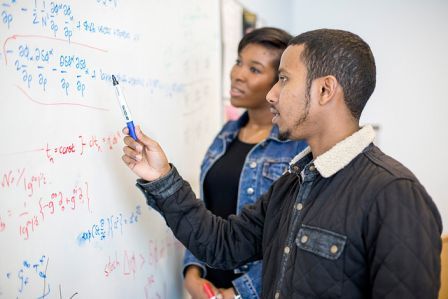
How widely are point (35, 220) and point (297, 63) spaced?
0.62m

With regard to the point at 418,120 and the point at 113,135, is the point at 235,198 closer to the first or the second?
the point at 113,135

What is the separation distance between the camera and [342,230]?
2.41 feet

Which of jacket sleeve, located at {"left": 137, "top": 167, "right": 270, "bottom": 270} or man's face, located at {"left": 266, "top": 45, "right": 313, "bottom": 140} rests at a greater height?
man's face, located at {"left": 266, "top": 45, "right": 313, "bottom": 140}

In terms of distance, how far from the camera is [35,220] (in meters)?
0.83

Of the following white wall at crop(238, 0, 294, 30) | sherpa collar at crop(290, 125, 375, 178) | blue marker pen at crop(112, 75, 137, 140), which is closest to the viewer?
sherpa collar at crop(290, 125, 375, 178)

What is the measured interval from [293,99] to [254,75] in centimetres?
50

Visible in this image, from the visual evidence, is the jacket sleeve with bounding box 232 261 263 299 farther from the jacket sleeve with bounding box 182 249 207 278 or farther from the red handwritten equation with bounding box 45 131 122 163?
the red handwritten equation with bounding box 45 131 122 163

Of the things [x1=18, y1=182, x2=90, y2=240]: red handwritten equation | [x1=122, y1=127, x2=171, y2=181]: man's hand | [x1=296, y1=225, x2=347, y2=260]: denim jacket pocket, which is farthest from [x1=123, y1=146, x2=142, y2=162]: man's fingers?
[x1=296, y1=225, x2=347, y2=260]: denim jacket pocket

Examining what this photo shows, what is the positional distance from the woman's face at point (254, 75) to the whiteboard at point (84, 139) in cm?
21

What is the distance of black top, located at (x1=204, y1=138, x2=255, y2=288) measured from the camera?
1293 mm

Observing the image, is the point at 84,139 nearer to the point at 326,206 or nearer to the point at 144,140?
the point at 144,140

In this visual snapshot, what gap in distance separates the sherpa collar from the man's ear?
0.09 meters

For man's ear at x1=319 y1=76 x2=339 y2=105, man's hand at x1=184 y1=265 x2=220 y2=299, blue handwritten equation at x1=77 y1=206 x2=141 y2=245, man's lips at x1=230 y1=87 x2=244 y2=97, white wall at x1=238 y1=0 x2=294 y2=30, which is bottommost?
man's hand at x1=184 y1=265 x2=220 y2=299

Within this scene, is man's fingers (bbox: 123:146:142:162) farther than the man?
Yes
